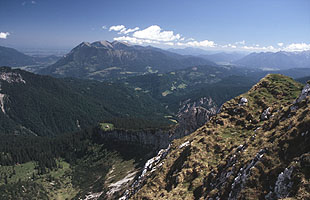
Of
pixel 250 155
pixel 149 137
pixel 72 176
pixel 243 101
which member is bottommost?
pixel 72 176

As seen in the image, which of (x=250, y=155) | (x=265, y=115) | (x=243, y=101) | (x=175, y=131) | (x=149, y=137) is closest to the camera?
(x=250, y=155)

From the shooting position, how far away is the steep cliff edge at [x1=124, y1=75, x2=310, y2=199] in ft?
79.0

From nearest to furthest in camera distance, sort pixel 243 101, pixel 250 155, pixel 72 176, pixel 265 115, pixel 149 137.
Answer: pixel 250 155 → pixel 265 115 → pixel 243 101 → pixel 72 176 → pixel 149 137

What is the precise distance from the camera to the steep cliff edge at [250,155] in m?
24.1

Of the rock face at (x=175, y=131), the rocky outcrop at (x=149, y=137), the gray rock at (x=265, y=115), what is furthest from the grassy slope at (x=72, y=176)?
the gray rock at (x=265, y=115)

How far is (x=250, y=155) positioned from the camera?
1252 inches

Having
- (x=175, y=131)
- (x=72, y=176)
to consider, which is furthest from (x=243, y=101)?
(x=72, y=176)

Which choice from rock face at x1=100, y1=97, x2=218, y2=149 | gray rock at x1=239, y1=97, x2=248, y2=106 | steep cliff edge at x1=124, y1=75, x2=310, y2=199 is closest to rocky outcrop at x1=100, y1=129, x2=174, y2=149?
rock face at x1=100, y1=97, x2=218, y2=149

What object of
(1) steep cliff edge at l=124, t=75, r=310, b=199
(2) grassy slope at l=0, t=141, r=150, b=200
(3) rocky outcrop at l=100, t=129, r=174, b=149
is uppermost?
(1) steep cliff edge at l=124, t=75, r=310, b=199

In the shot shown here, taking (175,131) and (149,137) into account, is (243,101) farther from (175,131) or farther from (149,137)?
(149,137)

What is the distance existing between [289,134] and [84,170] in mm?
182187

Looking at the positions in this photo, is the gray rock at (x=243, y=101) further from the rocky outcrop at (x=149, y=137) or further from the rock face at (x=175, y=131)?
the rocky outcrop at (x=149, y=137)

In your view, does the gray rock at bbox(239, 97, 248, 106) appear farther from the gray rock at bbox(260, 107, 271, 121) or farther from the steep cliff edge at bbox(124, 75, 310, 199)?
the gray rock at bbox(260, 107, 271, 121)

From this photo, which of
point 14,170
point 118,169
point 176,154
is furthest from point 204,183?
point 14,170
